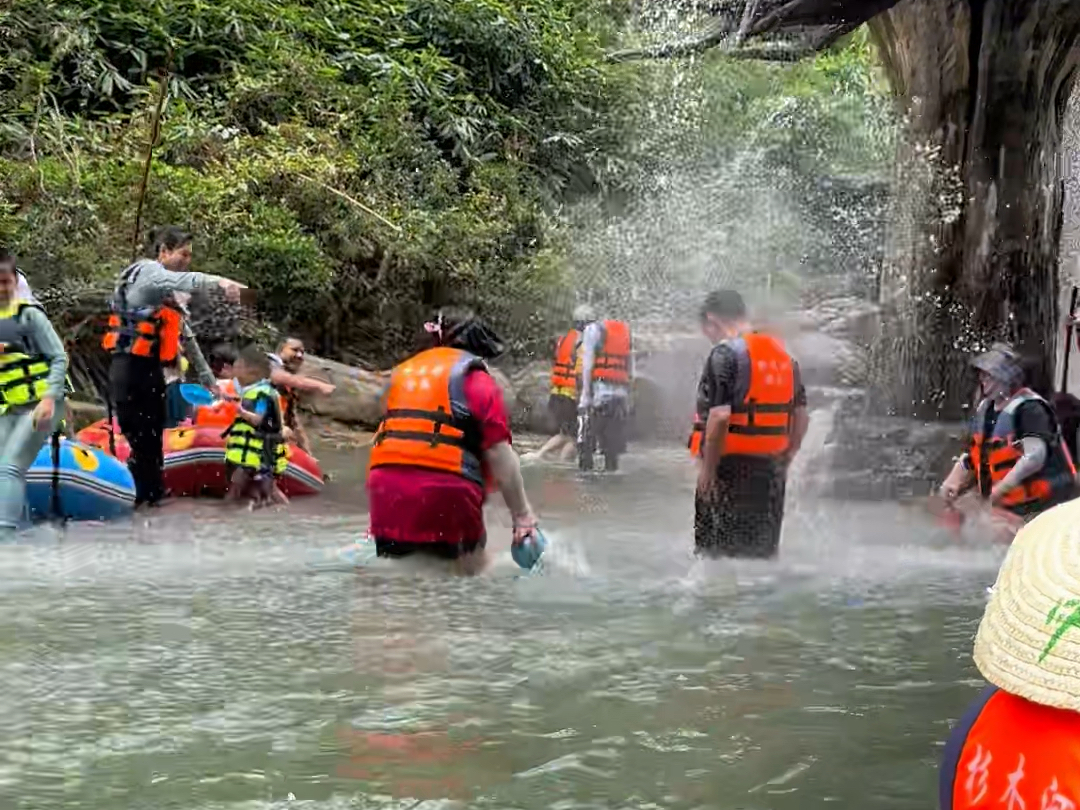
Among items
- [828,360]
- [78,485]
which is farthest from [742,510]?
[828,360]

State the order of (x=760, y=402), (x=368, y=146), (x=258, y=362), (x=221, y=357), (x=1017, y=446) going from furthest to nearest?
(x=368, y=146)
(x=221, y=357)
(x=258, y=362)
(x=1017, y=446)
(x=760, y=402)

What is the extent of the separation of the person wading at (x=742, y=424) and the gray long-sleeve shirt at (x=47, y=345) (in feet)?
10.9

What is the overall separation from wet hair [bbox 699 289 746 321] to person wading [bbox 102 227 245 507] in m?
3.23

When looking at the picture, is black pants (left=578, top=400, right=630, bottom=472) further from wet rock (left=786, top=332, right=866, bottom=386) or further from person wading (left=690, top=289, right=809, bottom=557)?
person wading (left=690, top=289, right=809, bottom=557)

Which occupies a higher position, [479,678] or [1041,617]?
[1041,617]

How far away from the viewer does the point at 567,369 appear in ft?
39.8

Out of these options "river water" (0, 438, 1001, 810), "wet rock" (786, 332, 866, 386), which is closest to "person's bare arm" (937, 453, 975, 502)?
"river water" (0, 438, 1001, 810)

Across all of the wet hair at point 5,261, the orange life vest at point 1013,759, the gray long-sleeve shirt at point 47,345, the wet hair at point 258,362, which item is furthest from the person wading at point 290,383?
the orange life vest at point 1013,759

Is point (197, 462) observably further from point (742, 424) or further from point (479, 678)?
point (479, 678)

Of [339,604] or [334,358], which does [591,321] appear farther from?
[339,604]

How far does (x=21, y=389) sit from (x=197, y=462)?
246 cm

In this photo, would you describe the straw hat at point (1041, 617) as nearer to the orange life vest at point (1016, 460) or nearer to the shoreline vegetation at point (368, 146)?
the orange life vest at point (1016, 460)

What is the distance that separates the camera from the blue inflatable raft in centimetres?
797

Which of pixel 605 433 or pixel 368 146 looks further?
pixel 368 146
